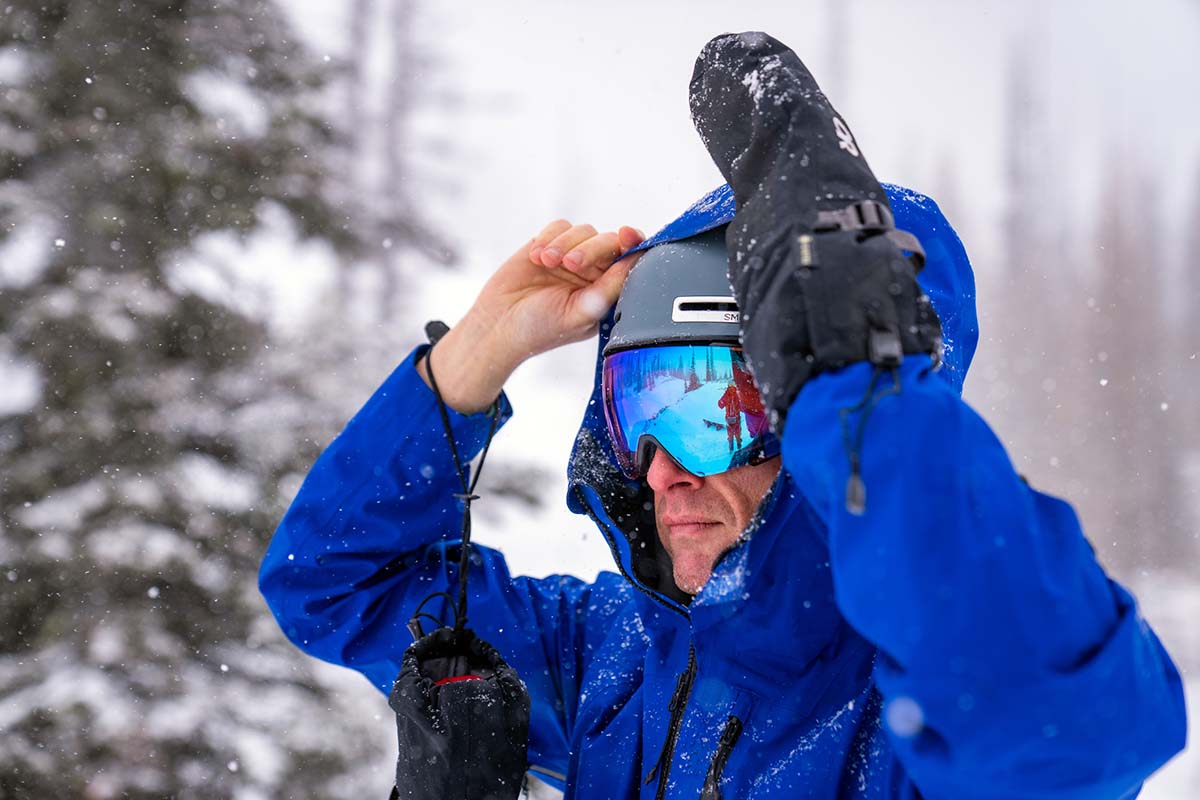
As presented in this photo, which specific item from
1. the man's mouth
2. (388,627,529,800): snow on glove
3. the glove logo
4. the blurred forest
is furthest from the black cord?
the blurred forest

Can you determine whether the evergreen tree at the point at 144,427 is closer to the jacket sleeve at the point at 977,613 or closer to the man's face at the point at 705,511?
the man's face at the point at 705,511

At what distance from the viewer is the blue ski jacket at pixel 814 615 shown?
3.86 feet

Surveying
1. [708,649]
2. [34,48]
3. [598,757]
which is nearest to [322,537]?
[598,757]

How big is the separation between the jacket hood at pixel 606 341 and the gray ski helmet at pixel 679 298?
0.05 m

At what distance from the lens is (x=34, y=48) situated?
520 cm

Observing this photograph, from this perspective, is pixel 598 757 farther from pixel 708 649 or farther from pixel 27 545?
pixel 27 545

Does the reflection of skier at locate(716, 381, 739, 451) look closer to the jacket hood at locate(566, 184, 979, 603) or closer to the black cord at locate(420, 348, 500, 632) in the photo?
the jacket hood at locate(566, 184, 979, 603)

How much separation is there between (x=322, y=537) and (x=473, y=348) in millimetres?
647

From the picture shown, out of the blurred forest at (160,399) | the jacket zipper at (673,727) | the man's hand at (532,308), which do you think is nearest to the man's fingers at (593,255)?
the man's hand at (532,308)

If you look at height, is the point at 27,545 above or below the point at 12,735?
above

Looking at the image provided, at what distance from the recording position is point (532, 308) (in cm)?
244

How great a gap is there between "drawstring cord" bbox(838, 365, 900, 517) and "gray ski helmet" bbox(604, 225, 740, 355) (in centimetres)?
79

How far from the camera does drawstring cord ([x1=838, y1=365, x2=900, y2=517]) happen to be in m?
1.22

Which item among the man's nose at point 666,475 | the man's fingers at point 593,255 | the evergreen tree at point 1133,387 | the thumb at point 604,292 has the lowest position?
the evergreen tree at point 1133,387
